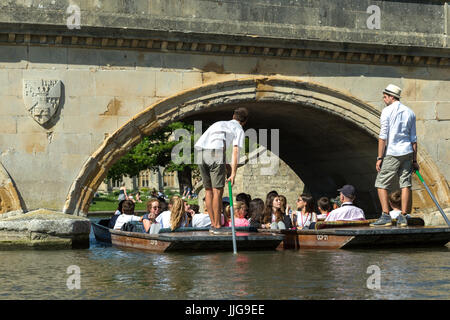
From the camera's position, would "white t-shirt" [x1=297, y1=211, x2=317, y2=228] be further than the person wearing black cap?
Yes

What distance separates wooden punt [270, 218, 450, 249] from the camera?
397 inches

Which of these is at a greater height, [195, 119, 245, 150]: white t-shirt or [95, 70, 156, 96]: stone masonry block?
[95, 70, 156, 96]: stone masonry block

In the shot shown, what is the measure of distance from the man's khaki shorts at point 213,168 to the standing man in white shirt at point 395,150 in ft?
6.07

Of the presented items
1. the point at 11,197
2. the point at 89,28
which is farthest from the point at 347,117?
the point at 11,197

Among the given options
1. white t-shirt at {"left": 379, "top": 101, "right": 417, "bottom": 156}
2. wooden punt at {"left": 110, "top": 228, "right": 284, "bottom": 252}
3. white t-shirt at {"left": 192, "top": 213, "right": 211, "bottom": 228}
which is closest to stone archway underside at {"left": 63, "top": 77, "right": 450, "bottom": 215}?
white t-shirt at {"left": 192, "top": 213, "right": 211, "bottom": 228}

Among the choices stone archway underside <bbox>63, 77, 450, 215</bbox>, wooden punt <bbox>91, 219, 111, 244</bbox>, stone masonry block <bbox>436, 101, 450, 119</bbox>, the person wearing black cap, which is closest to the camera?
the person wearing black cap

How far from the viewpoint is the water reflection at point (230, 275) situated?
6.86 meters

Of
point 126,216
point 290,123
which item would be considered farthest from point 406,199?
point 290,123

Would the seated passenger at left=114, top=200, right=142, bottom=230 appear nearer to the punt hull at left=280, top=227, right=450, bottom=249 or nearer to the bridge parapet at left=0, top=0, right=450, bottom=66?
the bridge parapet at left=0, top=0, right=450, bottom=66

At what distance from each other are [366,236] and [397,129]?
1.38m

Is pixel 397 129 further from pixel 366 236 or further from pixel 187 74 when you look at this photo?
pixel 187 74

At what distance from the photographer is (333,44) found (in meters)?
13.2

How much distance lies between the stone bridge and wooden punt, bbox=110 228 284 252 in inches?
77.6

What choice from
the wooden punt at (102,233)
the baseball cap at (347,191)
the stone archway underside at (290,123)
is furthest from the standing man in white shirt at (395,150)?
the wooden punt at (102,233)
